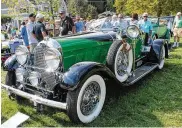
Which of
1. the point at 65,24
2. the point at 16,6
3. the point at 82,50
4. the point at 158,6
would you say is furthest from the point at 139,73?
the point at 158,6

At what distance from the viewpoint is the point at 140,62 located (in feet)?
21.8

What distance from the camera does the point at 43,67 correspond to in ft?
14.6

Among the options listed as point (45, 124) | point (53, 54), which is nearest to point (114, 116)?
point (45, 124)

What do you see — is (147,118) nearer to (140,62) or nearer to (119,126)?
(119,126)

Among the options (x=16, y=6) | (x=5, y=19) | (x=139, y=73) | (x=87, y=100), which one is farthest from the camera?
(x=5, y=19)

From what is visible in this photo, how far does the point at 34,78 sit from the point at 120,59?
1.78m

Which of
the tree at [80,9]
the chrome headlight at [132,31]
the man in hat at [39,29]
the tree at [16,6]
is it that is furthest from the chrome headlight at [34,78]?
the tree at [80,9]

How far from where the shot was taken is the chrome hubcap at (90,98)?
4.05 metres

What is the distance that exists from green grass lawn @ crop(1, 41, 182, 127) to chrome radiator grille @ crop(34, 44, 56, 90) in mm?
589

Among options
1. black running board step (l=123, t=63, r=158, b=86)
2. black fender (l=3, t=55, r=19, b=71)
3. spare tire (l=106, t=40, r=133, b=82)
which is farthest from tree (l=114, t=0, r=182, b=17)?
black fender (l=3, t=55, r=19, b=71)

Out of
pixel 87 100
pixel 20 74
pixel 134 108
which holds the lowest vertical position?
pixel 134 108

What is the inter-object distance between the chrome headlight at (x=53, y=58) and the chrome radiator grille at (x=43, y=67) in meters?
0.11

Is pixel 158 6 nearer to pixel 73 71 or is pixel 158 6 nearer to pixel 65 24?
pixel 65 24

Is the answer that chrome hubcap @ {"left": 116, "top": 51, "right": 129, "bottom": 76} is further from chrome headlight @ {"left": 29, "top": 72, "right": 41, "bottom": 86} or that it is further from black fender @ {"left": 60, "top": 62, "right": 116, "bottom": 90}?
chrome headlight @ {"left": 29, "top": 72, "right": 41, "bottom": 86}
